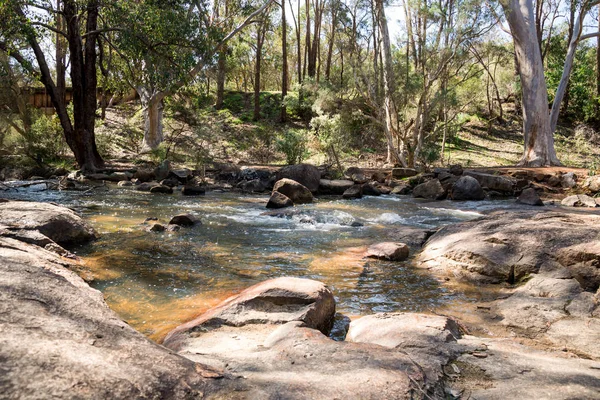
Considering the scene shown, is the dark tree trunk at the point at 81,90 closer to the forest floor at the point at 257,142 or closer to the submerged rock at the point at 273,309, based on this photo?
the forest floor at the point at 257,142

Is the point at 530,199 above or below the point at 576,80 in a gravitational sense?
below

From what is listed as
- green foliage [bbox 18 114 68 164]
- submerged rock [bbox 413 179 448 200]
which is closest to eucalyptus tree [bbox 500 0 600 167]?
submerged rock [bbox 413 179 448 200]

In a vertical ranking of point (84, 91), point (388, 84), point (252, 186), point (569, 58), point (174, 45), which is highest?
point (569, 58)

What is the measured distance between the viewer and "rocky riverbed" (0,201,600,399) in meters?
1.81

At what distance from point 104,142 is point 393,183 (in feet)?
39.9

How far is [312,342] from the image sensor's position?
9.02ft

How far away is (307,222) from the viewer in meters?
8.70

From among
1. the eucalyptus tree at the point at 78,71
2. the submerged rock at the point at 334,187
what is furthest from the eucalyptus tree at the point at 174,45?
the submerged rock at the point at 334,187

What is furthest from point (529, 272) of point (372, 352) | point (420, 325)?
point (372, 352)

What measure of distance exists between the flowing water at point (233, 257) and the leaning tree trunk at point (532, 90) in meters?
8.63

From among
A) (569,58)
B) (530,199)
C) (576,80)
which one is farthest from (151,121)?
(576,80)

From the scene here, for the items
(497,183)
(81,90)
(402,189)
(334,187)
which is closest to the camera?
(497,183)

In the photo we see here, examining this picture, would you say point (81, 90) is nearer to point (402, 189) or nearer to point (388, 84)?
point (388, 84)

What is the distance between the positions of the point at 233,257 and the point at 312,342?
3.49 m
